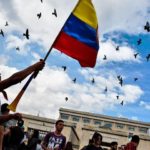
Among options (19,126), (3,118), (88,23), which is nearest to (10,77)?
(3,118)

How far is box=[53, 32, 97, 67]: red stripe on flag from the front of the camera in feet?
21.9

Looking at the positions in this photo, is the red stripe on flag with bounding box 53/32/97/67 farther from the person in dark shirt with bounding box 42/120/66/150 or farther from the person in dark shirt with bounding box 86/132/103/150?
the person in dark shirt with bounding box 42/120/66/150

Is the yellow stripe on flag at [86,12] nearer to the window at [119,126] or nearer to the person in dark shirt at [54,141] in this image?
the person in dark shirt at [54,141]

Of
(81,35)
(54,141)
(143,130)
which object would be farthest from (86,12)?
(143,130)

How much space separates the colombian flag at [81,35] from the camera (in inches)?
265

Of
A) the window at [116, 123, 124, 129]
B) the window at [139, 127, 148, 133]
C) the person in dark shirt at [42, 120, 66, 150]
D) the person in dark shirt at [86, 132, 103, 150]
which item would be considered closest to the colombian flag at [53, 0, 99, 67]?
the person in dark shirt at [86, 132, 103, 150]

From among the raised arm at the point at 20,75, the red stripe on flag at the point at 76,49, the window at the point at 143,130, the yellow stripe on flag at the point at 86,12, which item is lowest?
the raised arm at the point at 20,75

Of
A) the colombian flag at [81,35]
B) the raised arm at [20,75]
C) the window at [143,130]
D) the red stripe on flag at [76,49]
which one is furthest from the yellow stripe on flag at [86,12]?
the window at [143,130]

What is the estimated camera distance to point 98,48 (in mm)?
6988

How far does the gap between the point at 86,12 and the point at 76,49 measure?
56cm

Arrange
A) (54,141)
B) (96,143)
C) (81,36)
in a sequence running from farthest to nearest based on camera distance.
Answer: (54,141)
(96,143)
(81,36)

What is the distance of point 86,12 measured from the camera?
7.05 meters

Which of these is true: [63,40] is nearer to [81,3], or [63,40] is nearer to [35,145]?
[81,3]

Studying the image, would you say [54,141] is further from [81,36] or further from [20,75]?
[20,75]
